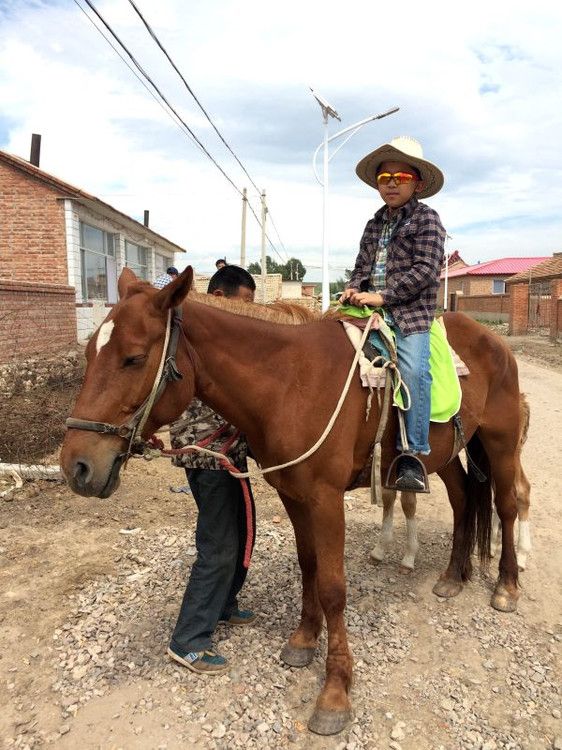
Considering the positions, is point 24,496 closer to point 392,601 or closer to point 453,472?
point 392,601

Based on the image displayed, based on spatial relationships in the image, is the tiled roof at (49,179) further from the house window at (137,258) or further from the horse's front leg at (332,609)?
the horse's front leg at (332,609)

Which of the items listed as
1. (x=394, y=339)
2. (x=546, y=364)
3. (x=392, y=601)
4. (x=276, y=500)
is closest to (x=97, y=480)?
(x=394, y=339)

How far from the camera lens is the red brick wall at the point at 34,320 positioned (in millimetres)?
9398

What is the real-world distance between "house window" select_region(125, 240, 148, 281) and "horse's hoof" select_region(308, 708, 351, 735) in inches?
710

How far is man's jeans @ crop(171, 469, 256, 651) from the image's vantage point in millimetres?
2801

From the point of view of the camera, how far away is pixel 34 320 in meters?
10.4

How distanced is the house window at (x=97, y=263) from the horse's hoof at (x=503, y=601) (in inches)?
543

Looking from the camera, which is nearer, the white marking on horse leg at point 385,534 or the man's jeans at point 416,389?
the man's jeans at point 416,389

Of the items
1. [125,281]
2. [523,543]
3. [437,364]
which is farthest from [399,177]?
[523,543]

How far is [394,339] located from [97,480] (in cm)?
169

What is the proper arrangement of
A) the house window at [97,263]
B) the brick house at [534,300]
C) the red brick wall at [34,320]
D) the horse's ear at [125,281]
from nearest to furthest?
the horse's ear at [125,281], the red brick wall at [34,320], the house window at [97,263], the brick house at [534,300]

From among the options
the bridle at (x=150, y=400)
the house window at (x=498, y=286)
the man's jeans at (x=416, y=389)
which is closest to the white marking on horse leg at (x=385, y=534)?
the man's jeans at (x=416, y=389)

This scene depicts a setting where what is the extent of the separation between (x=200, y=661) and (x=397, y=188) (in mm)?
2854

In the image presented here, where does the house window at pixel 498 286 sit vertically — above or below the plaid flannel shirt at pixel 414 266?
above
